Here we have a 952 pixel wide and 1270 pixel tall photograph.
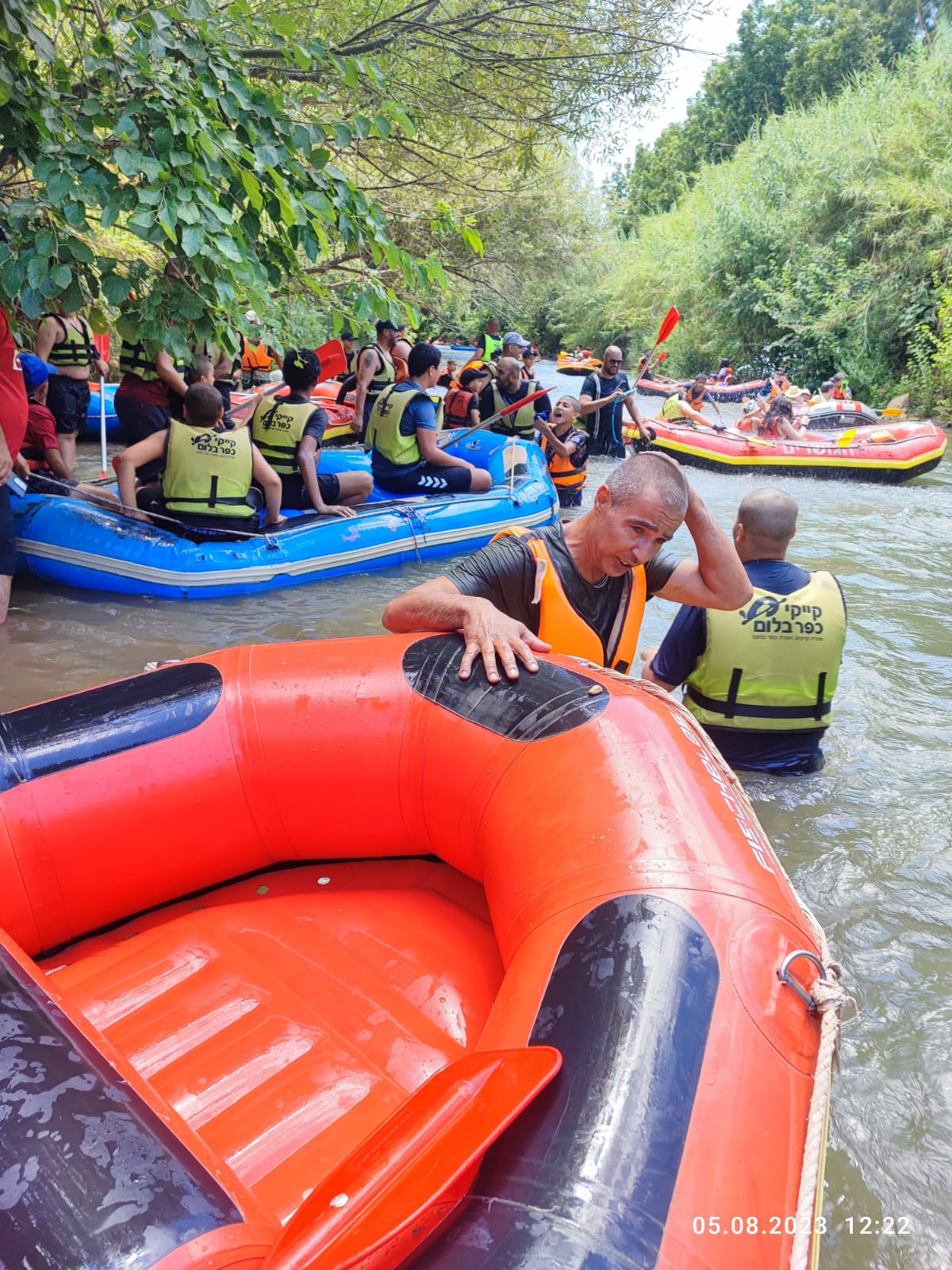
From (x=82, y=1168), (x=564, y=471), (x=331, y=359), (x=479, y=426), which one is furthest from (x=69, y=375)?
(x=82, y=1168)

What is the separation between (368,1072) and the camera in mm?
1570

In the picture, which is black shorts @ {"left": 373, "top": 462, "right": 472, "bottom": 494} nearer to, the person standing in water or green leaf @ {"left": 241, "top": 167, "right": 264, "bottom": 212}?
the person standing in water

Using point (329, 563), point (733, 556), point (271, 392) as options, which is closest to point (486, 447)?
point (329, 563)

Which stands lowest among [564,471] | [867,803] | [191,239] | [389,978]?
[867,803]

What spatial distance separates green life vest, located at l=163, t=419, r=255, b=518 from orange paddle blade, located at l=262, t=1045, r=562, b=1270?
4356 millimetres

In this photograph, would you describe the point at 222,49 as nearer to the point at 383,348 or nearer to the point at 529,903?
the point at 529,903

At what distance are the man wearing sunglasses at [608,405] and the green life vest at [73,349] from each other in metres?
4.48

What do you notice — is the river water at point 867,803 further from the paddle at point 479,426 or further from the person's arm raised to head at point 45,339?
the person's arm raised to head at point 45,339

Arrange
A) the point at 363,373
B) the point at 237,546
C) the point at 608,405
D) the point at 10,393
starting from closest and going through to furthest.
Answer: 1. the point at 10,393
2. the point at 237,546
3. the point at 363,373
4. the point at 608,405

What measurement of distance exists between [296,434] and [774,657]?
3.83 metres

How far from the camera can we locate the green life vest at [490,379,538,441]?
7.70m

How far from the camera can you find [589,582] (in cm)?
233

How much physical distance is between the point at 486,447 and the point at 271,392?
11.1 ft

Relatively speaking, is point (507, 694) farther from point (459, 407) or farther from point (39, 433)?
point (459, 407)
